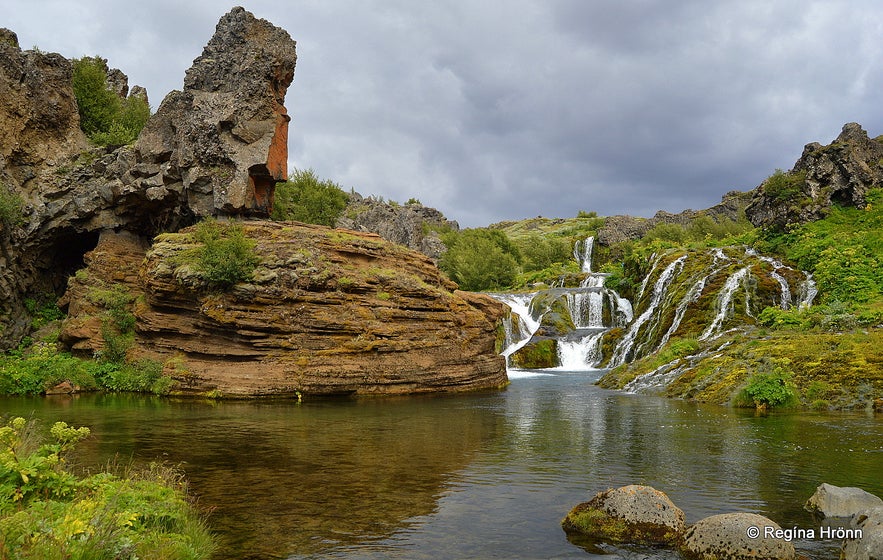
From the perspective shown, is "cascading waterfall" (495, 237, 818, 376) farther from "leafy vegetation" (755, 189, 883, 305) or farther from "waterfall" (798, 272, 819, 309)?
"leafy vegetation" (755, 189, 883, 305)

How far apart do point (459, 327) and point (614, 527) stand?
19.9 m

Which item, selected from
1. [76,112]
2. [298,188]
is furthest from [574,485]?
[298,188]

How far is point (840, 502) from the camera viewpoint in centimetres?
863

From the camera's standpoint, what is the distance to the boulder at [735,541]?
6.91 metres

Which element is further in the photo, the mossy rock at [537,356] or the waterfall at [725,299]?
the mossy rock at [537,356]

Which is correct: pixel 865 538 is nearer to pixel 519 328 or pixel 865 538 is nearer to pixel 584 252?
pixel 519 328

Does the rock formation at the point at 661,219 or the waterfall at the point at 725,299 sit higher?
the rock formation at the point at 661,219

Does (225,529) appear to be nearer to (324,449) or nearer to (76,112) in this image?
(324,449)

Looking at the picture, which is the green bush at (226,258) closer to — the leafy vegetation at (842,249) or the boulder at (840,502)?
the boulder at (840,502)

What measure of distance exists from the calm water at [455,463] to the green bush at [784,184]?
2614cm

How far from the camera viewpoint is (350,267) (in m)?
26.9

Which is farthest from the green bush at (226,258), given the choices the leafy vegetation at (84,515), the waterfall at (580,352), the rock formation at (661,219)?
the rock formation at (661,219)

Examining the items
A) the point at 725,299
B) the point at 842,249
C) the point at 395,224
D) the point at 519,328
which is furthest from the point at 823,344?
the point at 395,224

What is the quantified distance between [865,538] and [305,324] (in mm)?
20733
